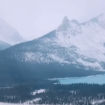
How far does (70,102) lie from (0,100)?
33.4 meters

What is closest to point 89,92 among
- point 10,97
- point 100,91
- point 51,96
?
point 100,91

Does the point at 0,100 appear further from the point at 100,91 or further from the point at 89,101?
the point at 100,91

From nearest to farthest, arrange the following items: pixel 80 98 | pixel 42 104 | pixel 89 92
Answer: pixel 42 104, pixel 80 98, pixel 89 92

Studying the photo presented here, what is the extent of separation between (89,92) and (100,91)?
11739mm

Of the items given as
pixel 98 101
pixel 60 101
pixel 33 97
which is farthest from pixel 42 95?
pixel 98 101

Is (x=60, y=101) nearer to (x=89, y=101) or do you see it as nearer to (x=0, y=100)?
(x=89, y=101)

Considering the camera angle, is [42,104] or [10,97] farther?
[10,97]

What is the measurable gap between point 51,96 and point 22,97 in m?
14.1

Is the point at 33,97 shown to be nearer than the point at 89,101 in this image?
No

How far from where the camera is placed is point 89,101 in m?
159

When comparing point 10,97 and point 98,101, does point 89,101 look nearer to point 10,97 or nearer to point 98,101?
point 98,101

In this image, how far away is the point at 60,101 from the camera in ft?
522

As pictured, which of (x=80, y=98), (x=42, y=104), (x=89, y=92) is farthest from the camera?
(x=89, y=92)

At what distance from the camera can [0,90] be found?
19725 cm
